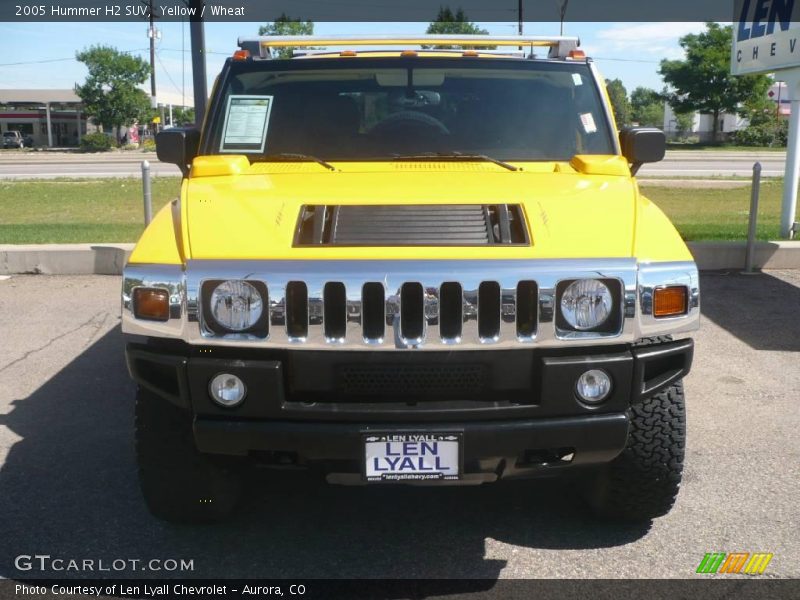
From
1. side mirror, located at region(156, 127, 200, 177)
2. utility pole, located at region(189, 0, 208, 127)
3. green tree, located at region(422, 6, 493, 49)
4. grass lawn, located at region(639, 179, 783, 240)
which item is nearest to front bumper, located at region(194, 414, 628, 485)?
side mirror, located at region(156, 127, 200, 177)

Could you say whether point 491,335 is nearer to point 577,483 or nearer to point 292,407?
point 292,407

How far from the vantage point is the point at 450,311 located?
298 centimetres

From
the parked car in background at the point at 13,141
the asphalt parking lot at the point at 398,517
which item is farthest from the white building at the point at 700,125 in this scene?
the asphalt parking lot at the point at 398,517

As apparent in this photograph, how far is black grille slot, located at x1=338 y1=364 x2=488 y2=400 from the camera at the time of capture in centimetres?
300

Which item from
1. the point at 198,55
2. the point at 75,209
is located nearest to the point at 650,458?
the point at 198,55

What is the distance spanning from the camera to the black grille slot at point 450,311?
2959 millimetres

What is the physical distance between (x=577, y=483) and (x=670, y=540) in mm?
481

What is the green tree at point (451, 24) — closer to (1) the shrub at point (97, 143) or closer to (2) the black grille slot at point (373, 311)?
(1) the shrub at point (97, 143)

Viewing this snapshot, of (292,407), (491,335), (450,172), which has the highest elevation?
(450,172)

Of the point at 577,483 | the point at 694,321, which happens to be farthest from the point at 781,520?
the point at 694,321

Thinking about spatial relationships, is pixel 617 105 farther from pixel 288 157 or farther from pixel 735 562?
pixel 735 562

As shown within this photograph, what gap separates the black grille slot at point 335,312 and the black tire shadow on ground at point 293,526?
997 mm

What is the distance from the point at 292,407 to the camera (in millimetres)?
2963

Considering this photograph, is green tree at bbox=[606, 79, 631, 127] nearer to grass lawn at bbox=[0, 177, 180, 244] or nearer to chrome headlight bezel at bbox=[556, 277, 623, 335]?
chrome headlight bezel at bbox=[556, 277, 623, 335]
